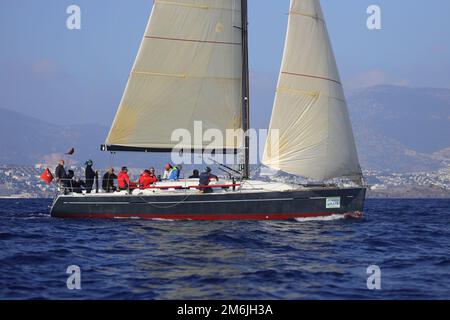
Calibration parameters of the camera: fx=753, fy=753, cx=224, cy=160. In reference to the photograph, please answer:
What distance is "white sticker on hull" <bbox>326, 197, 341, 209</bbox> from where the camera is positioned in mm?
33094

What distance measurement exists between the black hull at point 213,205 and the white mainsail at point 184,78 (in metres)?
2.64

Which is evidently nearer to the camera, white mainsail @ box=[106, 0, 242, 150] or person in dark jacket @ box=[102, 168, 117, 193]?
white mainsail @ box=[106, 0, 242, 150]

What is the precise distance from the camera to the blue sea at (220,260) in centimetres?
1661

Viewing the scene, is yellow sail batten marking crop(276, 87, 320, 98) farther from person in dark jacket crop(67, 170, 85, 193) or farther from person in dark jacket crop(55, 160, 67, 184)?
person in dark jacket crop(55, 160, 67, 184)

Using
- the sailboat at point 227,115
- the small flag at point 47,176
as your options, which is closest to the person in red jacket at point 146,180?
the sailboat at point 227,115

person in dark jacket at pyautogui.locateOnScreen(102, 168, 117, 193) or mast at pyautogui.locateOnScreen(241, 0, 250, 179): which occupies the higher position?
mast at pyautogui.locateOnScreen(241, 0, 250, 179)

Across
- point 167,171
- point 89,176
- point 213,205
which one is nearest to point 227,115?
point 167,171

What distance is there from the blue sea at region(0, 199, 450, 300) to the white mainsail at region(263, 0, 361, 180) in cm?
287

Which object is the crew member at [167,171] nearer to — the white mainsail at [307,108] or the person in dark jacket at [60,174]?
the person in dark jacket at [60,174]

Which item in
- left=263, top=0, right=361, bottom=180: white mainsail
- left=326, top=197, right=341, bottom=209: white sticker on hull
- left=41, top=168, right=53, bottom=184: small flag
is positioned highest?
left=263, top=0, right=361, bottom=180: white mainsail

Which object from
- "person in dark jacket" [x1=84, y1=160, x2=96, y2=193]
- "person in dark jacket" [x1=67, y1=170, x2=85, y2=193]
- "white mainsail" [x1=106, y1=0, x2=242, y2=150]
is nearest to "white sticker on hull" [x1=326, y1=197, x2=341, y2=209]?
"white mainsail" [x1=106, y1=0, x2=242, y2=150]

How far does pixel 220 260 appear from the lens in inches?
810

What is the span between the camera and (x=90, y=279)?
17734 millimetres
